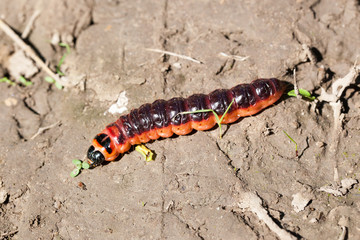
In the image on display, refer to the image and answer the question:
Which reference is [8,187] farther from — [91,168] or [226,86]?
[226,86]

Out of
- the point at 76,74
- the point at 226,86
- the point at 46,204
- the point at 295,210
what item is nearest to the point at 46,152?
the point at 46,204

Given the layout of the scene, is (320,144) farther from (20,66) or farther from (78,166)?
(20,66)

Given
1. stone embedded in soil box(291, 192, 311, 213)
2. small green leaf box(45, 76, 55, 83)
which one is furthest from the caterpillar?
small green leaf box(45, 76, 55, 83)

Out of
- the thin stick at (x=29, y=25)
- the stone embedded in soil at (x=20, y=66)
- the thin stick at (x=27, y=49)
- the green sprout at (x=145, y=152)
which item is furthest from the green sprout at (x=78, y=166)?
the thin stick at (x=29, y=25)

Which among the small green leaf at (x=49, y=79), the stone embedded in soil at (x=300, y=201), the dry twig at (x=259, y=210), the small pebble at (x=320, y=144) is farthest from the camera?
the small green leaf at (x=49, y=79)

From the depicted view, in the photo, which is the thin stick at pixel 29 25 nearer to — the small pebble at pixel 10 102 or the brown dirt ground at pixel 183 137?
the brown dirt ground at pixel 183 137

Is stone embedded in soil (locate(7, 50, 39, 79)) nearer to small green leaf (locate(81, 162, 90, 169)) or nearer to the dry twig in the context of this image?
small green leaf (locate(81, 162, 90, 169))
